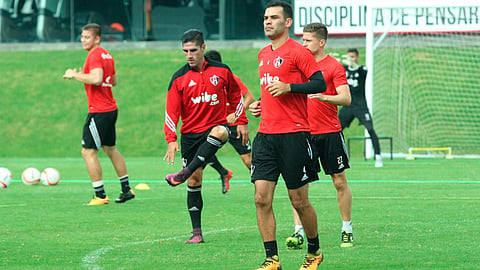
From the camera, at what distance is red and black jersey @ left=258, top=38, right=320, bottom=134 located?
7172 millimetres

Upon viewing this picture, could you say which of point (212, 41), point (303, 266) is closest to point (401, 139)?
point (212, 41)

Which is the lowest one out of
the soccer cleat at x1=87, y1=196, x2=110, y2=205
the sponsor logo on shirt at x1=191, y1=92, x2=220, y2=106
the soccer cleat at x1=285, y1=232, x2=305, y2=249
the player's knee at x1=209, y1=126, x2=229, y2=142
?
the soccer cleat at x1=87, y1=196, x2=110, y2=205

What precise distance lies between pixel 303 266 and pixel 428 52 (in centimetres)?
2174

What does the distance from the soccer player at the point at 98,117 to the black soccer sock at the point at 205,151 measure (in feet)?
13.9

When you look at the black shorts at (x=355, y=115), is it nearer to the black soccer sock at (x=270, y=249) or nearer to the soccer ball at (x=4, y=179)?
the soccer ball at (x=4, y=179)

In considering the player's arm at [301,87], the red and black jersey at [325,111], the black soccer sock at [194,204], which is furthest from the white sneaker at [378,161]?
the player's arm at [301,87]

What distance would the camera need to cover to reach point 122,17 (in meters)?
34.9

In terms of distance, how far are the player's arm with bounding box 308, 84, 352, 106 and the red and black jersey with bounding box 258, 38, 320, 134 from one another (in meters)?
0.44

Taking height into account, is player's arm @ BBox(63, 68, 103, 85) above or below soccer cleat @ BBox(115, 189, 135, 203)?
above

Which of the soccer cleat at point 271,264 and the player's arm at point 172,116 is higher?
the player's arm at point 172,116

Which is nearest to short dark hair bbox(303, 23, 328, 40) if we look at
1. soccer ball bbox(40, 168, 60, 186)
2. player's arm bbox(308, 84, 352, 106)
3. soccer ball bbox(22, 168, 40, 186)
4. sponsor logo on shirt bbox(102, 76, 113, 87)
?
player's arm bbox(308, 84, 352, 106)

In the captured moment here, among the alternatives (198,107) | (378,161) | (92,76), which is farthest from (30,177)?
(198,107)

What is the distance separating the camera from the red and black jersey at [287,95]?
23.5 feet

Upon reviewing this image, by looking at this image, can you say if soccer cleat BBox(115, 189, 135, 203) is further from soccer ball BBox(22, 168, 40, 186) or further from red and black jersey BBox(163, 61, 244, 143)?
red and black jersey BBox(163, 61, 244, 143)
